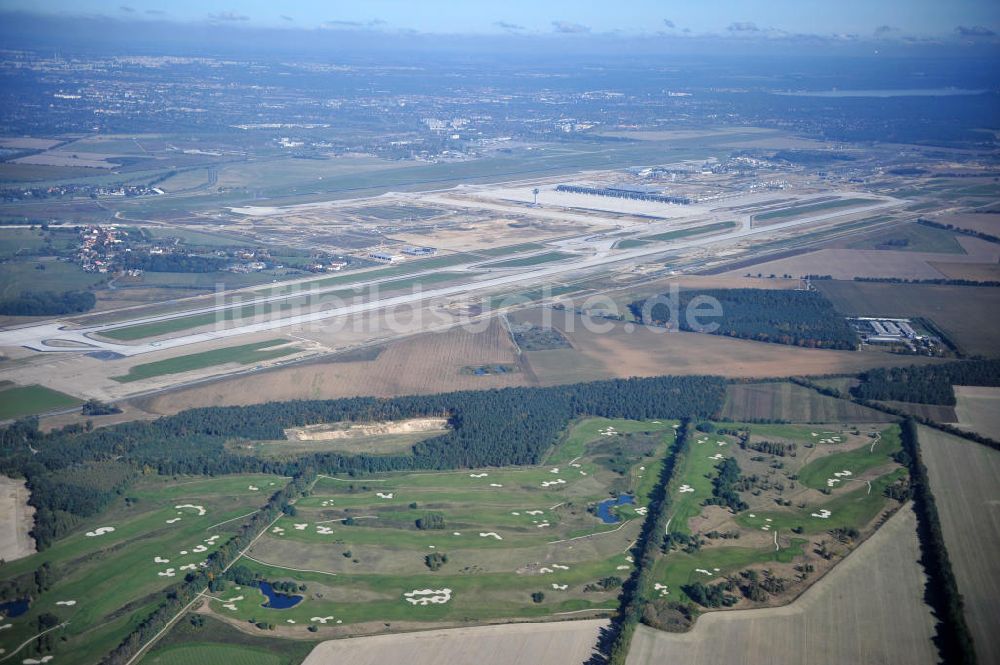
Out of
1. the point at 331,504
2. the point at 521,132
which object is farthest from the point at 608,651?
the point at 521,132

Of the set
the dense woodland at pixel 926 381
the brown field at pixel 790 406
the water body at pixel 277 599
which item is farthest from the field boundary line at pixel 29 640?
the dense woodland at pixel 926 381

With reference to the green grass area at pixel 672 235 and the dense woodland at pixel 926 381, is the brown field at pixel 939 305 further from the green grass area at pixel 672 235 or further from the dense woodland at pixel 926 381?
the green grass area at pixel 672 235

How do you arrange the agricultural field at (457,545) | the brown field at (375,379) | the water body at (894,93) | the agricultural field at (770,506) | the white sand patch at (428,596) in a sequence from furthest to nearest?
the water body at (894,93) → the brown field at (375,379) → the agricultural field at (770,506) → the white sand patch at (428,596) → the agricultural field at (457,545)

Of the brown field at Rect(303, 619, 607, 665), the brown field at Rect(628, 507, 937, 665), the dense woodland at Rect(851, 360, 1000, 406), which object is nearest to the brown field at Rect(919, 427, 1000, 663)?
the brown field at Rect(628, 507, 937, 665)

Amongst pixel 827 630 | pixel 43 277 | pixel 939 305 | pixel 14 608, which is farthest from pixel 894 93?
pixel 14 608

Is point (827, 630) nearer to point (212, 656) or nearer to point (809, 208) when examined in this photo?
point (212, 656)

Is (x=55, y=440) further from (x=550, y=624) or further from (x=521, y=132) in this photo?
(x=521, y=132)

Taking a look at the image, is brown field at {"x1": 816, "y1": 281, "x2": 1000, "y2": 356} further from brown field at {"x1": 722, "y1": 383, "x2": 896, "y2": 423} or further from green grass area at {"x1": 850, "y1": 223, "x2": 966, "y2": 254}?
green grass area at {"x1": 850, "y1": 223, "x2": 966, "y2": 254}
